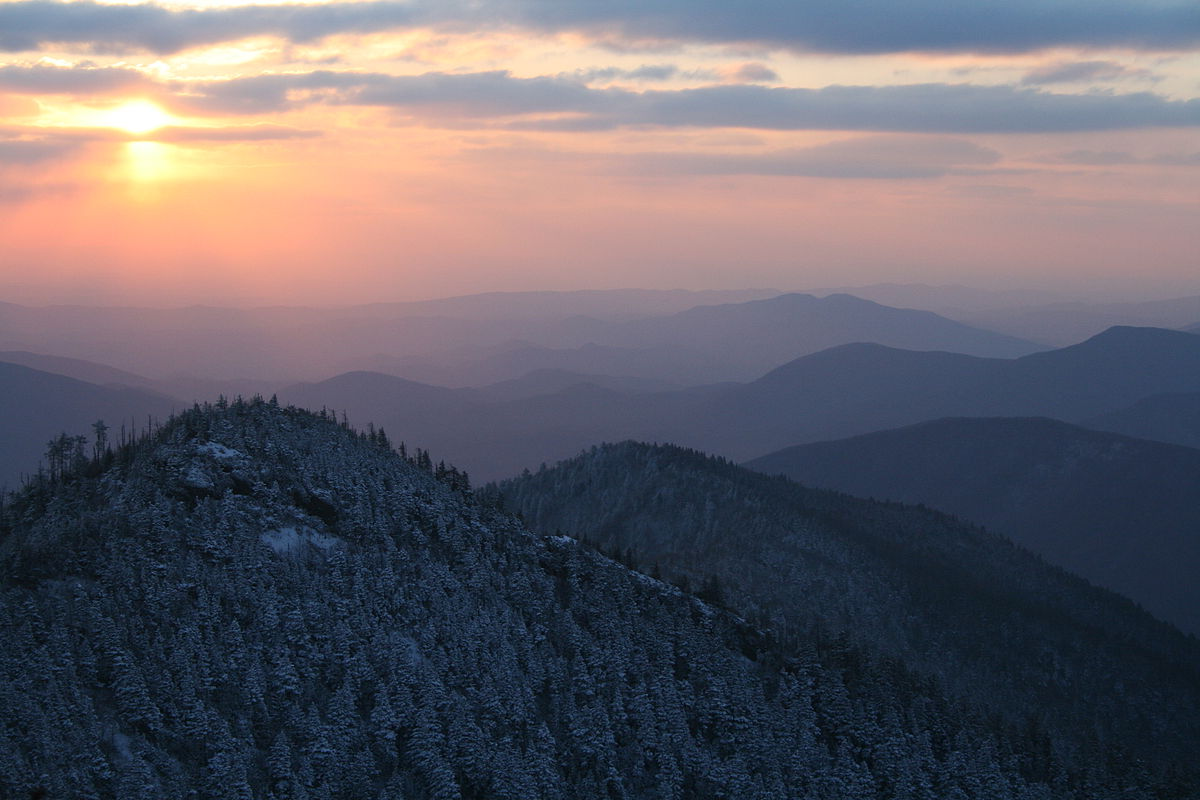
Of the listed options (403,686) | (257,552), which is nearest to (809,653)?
(403,686)

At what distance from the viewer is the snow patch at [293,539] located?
111 m

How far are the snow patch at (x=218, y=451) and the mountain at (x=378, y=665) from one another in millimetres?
271

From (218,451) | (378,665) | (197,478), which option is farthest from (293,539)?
(378,665)

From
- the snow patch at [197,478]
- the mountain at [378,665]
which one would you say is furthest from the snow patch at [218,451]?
the snow patch at [197,478]

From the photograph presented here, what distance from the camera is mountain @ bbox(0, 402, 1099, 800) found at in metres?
84.3

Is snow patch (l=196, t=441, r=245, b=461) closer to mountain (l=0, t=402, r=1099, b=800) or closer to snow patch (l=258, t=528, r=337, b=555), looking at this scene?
mountain (l=0, t=402, r=1099, b=800)

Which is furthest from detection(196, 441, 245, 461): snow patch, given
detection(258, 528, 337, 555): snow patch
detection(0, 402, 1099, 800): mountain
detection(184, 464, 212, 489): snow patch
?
detection(258, 528, 337, 555): snow patch

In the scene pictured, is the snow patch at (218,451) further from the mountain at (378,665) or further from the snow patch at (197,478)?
the snow patch at (197,478)

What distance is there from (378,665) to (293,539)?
1911 centimetres

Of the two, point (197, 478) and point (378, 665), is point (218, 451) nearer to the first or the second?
point (197, 478)

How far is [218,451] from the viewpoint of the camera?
11975 cm

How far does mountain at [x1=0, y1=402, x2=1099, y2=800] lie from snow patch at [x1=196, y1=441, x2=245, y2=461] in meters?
0.27

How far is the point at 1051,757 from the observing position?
13112 centimetres

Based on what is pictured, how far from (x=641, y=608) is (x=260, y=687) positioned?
1978 inches
